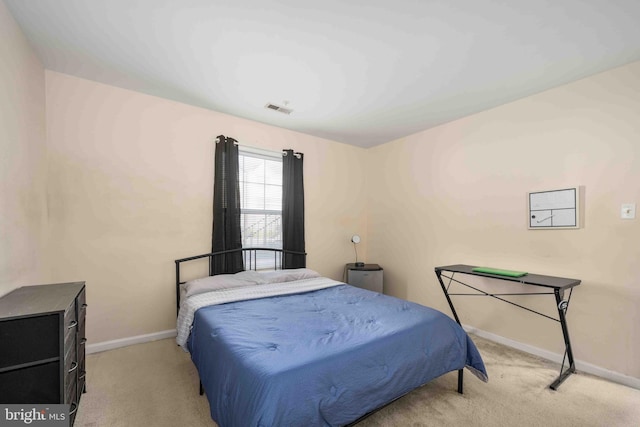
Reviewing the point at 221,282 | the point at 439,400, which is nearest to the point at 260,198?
the point at 221,282

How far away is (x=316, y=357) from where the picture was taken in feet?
4.69

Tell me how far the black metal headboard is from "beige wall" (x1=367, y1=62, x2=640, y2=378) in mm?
1724

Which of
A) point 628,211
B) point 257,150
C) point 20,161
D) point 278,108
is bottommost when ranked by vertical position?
point 628,211

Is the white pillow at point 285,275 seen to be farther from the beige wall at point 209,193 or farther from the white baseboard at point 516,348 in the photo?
the white baseboard at point 516,348

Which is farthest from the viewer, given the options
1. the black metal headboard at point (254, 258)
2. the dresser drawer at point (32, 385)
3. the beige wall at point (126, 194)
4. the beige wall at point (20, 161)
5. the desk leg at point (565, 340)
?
the black metal headboard at point (254, 258)

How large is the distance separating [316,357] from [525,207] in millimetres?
2669

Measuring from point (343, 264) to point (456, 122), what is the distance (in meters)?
2.53

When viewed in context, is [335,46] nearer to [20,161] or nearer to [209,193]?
[209,193]

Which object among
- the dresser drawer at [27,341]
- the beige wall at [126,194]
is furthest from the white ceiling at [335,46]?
the dresser drawer at [27,341]

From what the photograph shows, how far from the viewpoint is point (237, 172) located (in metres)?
3.37

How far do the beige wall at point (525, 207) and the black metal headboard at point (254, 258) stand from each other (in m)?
1.72

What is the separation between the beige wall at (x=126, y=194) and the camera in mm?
2537

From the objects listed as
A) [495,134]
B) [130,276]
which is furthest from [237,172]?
[495,134]

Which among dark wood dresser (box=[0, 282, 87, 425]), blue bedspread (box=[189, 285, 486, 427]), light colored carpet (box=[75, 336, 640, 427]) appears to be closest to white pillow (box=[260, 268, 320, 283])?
blue bedspread (box=[189, 285, 486, 427])
